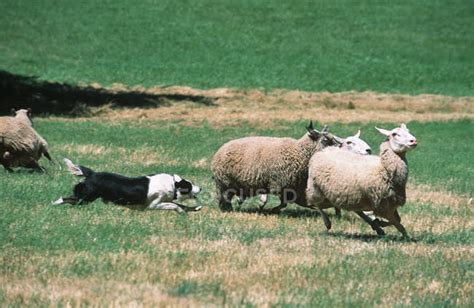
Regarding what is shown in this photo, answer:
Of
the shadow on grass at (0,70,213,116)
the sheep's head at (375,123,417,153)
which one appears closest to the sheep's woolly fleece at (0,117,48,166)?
the sheep's head at (375,123,417,153)

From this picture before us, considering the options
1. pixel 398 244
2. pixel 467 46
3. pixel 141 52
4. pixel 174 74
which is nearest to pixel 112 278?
pixel 398 244

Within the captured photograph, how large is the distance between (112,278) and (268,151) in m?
5.42

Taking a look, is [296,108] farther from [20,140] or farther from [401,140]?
[401,140]

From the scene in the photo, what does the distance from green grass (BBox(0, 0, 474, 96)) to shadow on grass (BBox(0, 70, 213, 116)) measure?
3292 mm

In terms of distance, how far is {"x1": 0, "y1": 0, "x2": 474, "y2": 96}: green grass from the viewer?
39.9m

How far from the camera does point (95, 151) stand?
67.7 feet

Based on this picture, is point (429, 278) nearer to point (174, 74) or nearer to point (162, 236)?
point (162, 236)

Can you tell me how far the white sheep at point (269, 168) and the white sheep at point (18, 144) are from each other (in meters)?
3.66

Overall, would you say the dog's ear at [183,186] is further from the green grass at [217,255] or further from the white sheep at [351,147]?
the white sheep at [351,147]

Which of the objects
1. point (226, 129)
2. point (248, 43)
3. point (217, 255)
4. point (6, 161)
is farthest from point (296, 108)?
point (217, 255)

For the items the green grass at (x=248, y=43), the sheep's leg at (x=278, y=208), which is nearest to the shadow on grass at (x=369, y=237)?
the sheep's leg at (x=278, y=208)

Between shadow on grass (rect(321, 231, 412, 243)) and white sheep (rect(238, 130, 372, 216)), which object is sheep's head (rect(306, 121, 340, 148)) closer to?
white sheep (rect(238, 130, 372, 216))

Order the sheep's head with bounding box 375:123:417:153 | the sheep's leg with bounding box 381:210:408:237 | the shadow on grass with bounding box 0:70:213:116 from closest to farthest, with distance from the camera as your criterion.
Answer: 1. the sheep's head with bounding box 375:123:417:153
2. the sheep's leg with bounding box 381:210:408:237
3. the shadow on grass with bounding box 0:70:213:116

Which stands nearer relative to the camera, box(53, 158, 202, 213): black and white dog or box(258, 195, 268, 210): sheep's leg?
box(53, 158, 202, 213): black and white dog
